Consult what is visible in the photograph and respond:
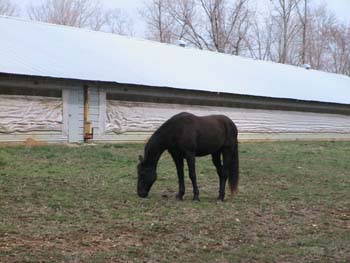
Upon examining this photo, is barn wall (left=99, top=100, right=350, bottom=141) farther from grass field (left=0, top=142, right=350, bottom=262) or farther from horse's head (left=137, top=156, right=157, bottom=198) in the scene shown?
horse's head (left=137, top=156, right=157, bottom=198)

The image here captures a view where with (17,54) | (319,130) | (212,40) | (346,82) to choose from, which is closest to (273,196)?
(17,54)

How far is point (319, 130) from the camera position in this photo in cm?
3516

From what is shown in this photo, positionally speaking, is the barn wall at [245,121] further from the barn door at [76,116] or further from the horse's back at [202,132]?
the horse's back at [202,132]

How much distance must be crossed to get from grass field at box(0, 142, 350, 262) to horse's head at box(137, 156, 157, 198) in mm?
213

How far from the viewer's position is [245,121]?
29719 millimetres

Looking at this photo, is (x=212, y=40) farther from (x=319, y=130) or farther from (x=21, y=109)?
(x=21, y=109)

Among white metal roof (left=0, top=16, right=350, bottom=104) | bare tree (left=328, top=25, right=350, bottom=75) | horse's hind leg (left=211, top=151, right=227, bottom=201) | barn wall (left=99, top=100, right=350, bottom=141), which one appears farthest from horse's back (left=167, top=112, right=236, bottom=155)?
bare tree (left=328, top=25, right=350, bottom=75)

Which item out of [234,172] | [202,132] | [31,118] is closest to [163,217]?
[202,132]

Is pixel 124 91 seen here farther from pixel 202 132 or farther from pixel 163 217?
pixel 163 217

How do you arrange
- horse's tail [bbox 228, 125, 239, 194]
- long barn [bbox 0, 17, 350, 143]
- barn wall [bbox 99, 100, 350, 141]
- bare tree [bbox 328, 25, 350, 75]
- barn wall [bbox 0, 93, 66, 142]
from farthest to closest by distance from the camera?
bare tree [bbox 328, 25, 350, 75], barn wall [bbox 99, 100, 350, 141], long barn [bbox 0, 17, 350, 143], barn wall [bbox 0, 93, 66, 142], horse's tail [bbox 228, 125, 239, 194]

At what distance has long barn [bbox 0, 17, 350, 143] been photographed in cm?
2069

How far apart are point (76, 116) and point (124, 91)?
8.82 ft

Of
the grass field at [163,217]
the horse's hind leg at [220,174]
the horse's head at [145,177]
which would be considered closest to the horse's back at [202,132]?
the horse's hind leg at [220,174]

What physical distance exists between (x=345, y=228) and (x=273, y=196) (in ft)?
9.00
